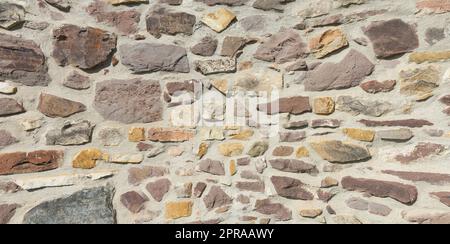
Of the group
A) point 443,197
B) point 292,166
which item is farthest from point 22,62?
point 443,197

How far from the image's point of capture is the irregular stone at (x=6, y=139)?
62.8 inches

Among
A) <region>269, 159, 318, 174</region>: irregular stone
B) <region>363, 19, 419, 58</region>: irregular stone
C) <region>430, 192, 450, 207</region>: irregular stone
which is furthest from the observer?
<region>269, 159, 318, 174</region>: irregular stone

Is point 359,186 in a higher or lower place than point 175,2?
lower

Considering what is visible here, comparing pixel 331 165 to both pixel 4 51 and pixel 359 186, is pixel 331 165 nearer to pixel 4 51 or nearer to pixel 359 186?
pixel 359 186

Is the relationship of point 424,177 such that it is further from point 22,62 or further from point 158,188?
point 22,62

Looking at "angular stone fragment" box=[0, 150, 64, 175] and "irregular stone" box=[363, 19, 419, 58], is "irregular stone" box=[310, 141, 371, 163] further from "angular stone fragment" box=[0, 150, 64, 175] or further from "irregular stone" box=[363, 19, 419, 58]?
"angular stone fragment" box=[0, 150, 64, 175]

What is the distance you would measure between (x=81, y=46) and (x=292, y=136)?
41.9 inches

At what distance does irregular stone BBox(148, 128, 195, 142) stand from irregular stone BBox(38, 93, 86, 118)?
348mm

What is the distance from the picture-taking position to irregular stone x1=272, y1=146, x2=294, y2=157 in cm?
173

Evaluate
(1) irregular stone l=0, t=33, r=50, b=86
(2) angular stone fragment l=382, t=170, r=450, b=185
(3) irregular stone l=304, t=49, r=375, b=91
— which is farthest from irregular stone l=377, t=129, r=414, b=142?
(1) irregular stone l=0, t=33, r=50, b=86
